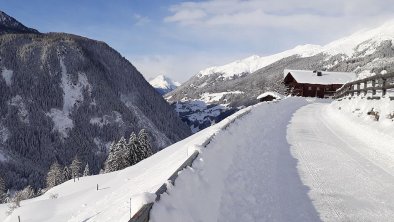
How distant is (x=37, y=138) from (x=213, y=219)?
197 meters

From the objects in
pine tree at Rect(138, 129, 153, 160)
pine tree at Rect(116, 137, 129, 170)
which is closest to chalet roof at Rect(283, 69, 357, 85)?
pine tree at Rect(138, 129, 153, 160)

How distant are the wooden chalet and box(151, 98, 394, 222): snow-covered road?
71515mm

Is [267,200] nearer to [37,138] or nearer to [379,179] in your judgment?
[379,179]

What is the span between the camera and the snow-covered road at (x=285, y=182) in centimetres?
684

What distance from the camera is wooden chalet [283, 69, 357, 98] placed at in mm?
84000

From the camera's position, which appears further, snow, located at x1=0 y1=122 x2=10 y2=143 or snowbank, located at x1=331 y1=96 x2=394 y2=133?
snow, located at x1=0 y1=122 x2=10 y2=143

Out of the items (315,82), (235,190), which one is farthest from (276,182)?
(315,82)

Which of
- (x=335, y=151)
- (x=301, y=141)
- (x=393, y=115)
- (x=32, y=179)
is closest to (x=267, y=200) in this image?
(x=335, y=151)

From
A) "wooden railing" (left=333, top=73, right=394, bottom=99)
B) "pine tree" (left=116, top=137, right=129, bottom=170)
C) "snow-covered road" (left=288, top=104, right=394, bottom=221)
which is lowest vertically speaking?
"pine tree" (left=116, top=137, right=129, bottom=170)

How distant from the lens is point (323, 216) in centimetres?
702

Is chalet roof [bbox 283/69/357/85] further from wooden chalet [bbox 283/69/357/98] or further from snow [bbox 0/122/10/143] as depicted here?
snow [bbox 0/122/10/143]

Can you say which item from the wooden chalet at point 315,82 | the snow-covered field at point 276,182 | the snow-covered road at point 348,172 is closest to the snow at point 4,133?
the wooden chalet at point 315,82

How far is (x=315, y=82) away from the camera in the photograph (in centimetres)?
8450

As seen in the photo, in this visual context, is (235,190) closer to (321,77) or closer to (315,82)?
(315,82)
